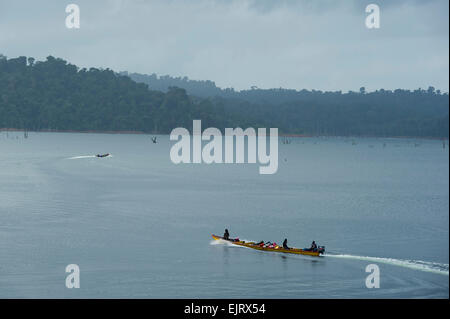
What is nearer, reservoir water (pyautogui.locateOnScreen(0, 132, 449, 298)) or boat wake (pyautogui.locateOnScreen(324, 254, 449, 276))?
reservoir water (pyautogui.locateOnScreen(0, 132, 449, 298))

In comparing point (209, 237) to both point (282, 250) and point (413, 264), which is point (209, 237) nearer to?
point (282, 250)

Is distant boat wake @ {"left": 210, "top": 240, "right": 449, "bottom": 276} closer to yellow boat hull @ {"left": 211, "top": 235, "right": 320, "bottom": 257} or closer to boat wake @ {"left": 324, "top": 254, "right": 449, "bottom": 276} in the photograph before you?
boat wake @ {"left": 324, "top": 254, "right": 449, "bottom": 276}

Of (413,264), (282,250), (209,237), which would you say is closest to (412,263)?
(413,264)

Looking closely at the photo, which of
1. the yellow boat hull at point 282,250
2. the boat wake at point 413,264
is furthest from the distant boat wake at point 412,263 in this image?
the yellow boat hull at point 282,250

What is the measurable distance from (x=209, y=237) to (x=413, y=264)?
21720 mm

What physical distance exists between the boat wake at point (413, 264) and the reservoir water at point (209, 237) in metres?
0.10

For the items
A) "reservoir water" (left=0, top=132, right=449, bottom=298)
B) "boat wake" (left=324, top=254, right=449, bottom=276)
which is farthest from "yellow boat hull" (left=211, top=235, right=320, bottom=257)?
"boat wake" (left=324, top=254, right=449, bottom=276)

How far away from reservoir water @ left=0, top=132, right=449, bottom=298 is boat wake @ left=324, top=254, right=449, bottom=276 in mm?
105

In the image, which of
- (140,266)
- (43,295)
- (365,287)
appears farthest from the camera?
(140,266)

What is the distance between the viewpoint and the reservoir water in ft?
154
